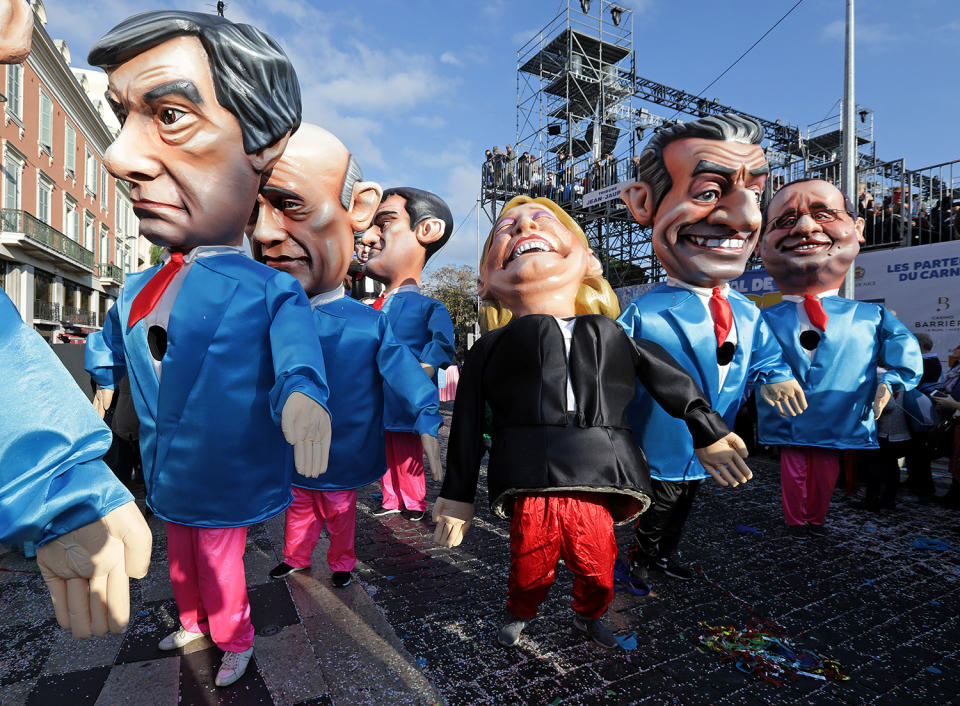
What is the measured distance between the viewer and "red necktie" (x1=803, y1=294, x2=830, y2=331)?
11.8 feet

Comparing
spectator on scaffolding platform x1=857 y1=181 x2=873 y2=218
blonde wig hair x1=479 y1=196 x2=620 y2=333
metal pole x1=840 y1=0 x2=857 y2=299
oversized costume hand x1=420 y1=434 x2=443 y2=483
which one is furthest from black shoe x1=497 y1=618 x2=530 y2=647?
spectator on scaffolding platform x1=857 y1=181 x2=873 y2=218

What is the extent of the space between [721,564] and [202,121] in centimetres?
343

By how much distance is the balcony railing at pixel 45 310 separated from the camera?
2128cm

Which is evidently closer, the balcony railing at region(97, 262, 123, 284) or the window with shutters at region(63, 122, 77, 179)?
the window with shutters at region(63, 122, 77, 179)

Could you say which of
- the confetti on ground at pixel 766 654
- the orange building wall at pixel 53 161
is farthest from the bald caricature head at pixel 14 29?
the orange building wall at pixel 53 161

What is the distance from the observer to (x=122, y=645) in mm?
2318

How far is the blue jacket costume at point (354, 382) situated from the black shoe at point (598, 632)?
1.28m

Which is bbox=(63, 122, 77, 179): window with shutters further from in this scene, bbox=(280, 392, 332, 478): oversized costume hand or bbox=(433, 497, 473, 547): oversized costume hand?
bbox=(433, 497, 473, 547): oversized costume hand

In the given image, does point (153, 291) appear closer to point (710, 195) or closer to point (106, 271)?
point (710, 195)

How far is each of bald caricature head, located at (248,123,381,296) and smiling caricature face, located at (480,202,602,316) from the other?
2.87 ft

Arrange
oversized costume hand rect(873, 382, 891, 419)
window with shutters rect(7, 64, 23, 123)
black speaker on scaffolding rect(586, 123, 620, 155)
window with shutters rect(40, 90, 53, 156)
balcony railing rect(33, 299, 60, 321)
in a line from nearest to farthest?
oversized costume hand rect(873, 382, 891, 419) → window with shutters rect(7, 64, 23, 123) → black speaker on scaffolding rect(586, 123, 620, 155) → window with shutters rect(40, 90, 53, 156) → balcony railing rect(33, 299, 60, 321)

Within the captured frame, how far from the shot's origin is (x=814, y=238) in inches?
145

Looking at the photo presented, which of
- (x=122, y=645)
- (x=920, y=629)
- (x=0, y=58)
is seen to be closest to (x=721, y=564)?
(x=920, y=629)

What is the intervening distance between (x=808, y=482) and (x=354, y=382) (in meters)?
3.02
